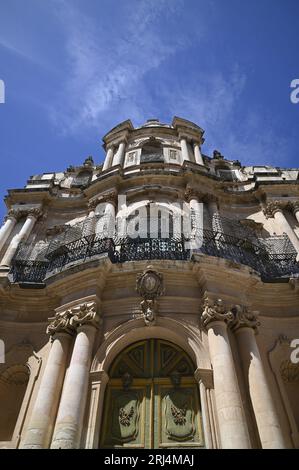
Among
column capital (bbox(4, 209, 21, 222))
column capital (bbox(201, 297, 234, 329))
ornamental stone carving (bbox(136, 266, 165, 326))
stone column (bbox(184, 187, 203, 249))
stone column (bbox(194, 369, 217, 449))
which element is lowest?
stone column (bbox(194, 369, 217, 449))

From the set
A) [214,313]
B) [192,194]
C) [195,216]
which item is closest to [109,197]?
[192,194]

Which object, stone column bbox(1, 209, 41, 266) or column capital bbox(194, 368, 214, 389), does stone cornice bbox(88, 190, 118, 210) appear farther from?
column capital bbox(194, 368, 214, 389)

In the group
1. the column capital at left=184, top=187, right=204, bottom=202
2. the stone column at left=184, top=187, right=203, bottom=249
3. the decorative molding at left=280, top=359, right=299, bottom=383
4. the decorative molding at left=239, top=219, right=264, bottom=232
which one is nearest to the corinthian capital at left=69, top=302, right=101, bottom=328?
the stone column at left=184, top=187, right=203, bottom=249

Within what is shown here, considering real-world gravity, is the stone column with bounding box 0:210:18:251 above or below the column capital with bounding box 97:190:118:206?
below

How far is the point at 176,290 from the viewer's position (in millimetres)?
9211

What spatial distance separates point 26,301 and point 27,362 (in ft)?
6.19

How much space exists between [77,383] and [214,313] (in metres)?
3.50

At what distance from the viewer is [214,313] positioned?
27.1 feet

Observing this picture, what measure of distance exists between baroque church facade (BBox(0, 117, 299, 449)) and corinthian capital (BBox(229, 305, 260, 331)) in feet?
0.09

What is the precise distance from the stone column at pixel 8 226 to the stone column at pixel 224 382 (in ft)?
27.5

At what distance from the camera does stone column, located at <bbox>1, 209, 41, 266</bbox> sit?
12.1 m

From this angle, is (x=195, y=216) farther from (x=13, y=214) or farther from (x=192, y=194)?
(x=13, y=214)

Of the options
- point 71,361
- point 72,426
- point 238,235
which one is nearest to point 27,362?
point 71,361
